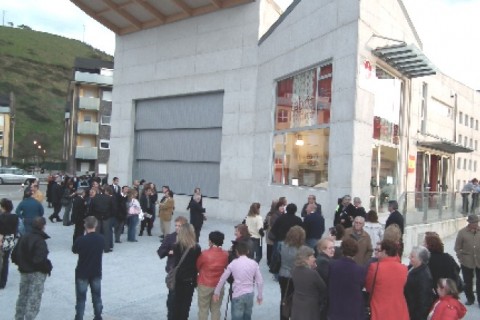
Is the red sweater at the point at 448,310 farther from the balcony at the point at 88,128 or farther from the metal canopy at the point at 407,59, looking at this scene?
the balcony at the point at 88,128

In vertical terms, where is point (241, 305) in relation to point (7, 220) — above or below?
below

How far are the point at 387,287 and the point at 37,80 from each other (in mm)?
131289

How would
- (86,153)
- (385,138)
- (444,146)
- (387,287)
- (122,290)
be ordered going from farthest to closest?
1. (86,153)
2. (444,146)
3. (385,138)
4. (122,290)
5. (387,287)

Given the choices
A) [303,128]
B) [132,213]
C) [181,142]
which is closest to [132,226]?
[132,213]

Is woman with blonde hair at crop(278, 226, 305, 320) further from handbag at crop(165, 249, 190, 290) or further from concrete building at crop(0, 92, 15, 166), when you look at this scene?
concrete building at crop(0, 92, 15, 166)

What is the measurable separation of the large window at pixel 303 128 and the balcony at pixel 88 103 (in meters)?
42.5

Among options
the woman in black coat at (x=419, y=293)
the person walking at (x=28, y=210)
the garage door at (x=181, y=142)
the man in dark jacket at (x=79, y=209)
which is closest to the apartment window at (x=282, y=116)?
the garage door at (x=181, y=142)

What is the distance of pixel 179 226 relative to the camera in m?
6.52

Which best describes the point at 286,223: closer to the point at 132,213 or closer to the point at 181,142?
the point at 132,213

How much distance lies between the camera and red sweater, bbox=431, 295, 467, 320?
195 inches

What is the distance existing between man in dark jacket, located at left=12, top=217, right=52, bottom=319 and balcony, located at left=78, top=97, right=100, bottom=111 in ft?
174

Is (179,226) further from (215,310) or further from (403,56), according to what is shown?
(403,56)

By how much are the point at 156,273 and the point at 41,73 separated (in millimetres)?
128986

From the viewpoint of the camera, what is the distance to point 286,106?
18.9 m
